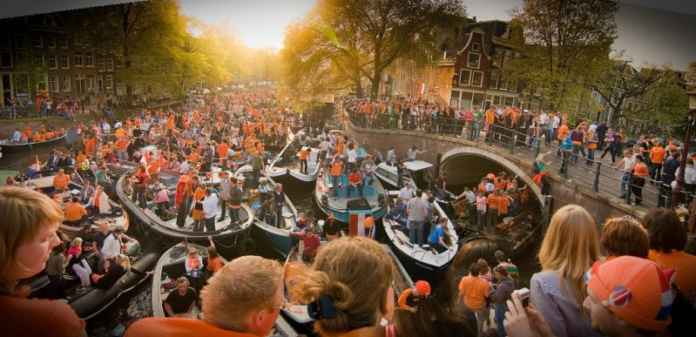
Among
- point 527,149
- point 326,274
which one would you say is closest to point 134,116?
point 326,274

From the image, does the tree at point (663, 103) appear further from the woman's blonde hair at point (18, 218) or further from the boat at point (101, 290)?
the boat at point (101, 290)

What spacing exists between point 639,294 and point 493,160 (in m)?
1.38

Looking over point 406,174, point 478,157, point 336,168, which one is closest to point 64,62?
point 336,168

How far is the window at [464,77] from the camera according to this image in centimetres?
250

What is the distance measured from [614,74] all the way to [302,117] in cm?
182

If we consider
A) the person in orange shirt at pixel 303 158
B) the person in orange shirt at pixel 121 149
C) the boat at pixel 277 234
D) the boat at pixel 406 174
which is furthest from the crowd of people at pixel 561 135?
the person in orange shirt at pixel 121 149

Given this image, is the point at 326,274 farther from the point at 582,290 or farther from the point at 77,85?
the point at 77,85

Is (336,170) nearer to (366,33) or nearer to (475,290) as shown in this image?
(366,33)

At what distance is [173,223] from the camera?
8.43 feet

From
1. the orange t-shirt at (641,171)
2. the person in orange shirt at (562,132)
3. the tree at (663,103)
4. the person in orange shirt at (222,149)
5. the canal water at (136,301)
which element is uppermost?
the tree at (663,103)

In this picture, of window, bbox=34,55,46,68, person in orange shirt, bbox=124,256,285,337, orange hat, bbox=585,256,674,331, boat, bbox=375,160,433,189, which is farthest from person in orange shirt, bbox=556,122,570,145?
window, bbox=34,55,46,68

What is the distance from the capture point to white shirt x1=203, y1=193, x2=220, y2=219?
2.54m

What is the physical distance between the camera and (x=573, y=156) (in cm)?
246

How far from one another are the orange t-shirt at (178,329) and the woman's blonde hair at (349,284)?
0.21m
